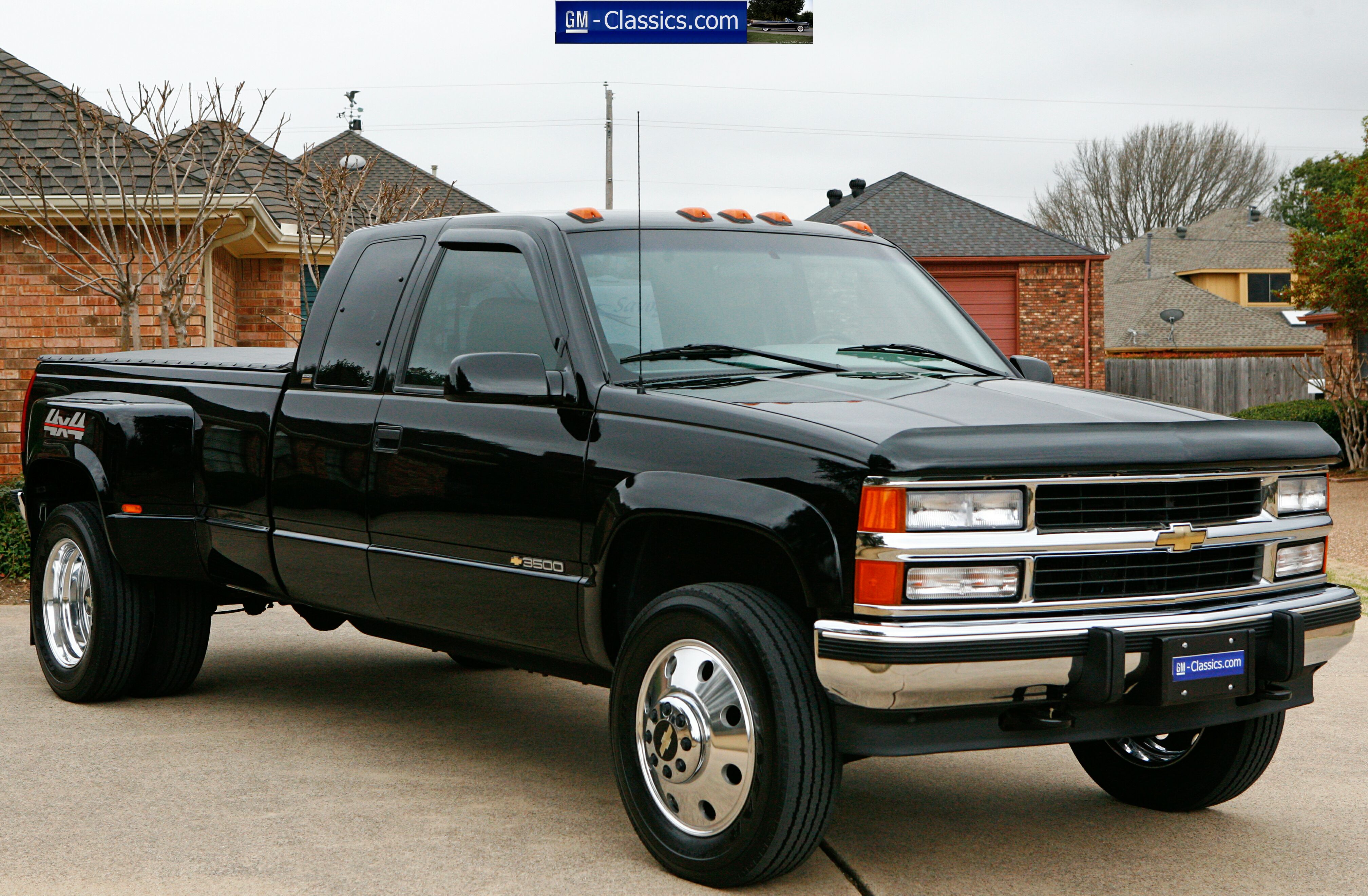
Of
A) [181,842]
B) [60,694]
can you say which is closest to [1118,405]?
[181,842]

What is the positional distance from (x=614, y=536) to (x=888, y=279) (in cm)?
180

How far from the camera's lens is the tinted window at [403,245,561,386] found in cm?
522

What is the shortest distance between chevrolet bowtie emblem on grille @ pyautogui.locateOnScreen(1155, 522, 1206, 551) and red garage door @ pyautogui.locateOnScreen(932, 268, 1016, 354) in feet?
94.7

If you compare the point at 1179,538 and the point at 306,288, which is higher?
the point at 306,288

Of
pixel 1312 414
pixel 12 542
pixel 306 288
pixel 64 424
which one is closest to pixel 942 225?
pixel 1312 414

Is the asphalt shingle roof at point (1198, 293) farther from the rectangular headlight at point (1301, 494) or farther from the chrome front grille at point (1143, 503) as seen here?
the chrome front grille at point (1143, 503)

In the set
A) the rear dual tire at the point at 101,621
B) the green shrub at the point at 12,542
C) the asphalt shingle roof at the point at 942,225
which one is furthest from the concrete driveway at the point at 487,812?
the asphalt shingle roof at the point at 942,225

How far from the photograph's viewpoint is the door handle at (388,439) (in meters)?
5.41

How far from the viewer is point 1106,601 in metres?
3.98

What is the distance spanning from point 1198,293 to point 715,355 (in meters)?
54.2

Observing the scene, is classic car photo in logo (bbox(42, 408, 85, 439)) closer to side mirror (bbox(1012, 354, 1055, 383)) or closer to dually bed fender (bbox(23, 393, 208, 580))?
dually bed fender (bbox(23, 393, 208, 580))

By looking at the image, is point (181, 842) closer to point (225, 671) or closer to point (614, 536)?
point (614, 536)

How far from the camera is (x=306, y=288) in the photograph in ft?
66.4

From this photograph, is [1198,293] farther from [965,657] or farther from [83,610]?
[965,657]
